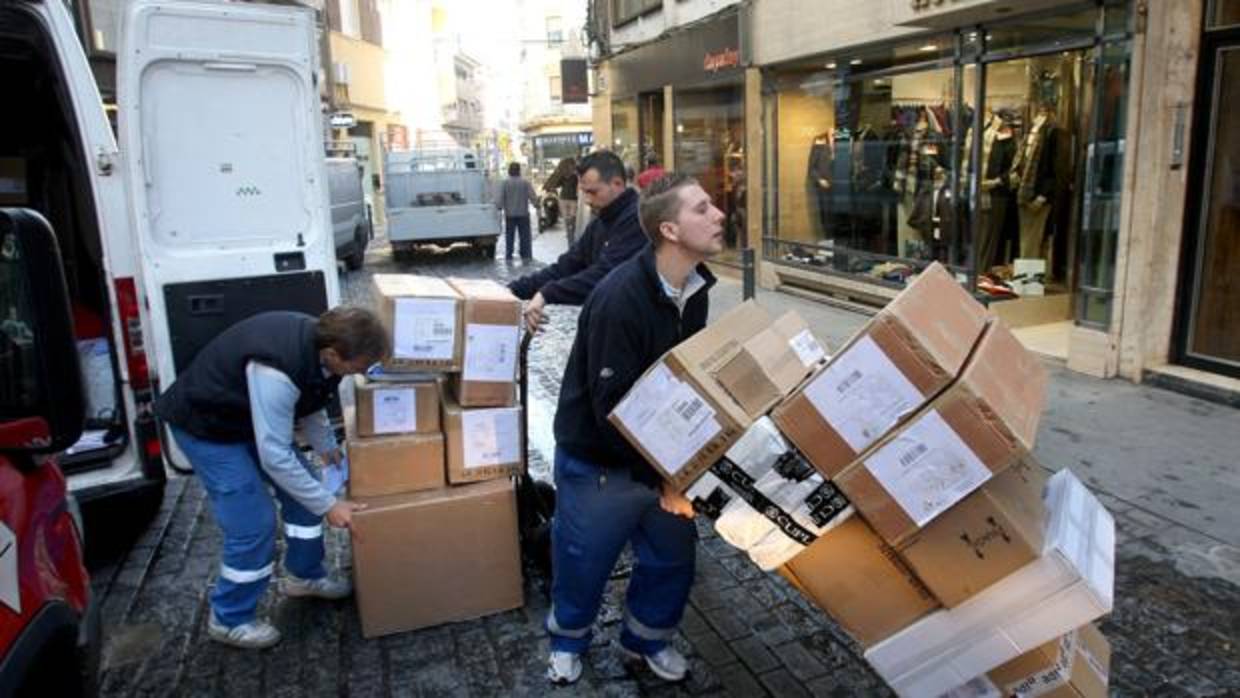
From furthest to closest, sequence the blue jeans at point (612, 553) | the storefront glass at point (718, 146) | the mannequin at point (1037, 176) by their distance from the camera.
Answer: the storefront glass at point (718, 146)
the mannequin at point (1037, 176)
the blue jeans at point (612, 553)

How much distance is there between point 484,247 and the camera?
58.4 feet

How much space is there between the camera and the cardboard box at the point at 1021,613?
2119mm

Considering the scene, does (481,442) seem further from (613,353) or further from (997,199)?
(997,199)

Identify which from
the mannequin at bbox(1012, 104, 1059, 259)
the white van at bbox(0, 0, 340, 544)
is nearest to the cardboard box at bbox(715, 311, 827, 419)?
the white van at bbox(0, 0, 340, 544)

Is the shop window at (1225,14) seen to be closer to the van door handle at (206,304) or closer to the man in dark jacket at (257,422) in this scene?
the man in dark jacket at (257,422)

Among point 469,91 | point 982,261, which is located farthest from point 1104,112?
point 469,91

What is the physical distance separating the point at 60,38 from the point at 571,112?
48118 millimetres

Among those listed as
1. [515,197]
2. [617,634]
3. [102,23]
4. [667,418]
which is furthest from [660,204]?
[515,197]

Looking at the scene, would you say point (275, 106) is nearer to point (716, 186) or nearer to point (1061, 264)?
point (1061, 264)

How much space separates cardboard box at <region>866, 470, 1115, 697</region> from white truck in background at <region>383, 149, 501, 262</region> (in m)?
15.2

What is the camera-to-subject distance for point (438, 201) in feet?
56.0

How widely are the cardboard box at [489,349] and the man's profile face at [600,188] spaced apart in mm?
758

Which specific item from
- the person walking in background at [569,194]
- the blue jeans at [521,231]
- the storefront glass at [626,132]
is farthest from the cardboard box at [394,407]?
the blue jeans at [521,231]

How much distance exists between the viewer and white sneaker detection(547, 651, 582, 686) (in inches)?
125
